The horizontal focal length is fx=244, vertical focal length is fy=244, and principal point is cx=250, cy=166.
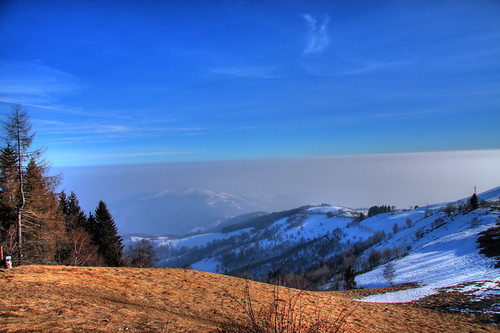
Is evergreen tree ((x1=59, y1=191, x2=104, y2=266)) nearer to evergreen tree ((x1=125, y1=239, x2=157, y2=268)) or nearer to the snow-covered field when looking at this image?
evergreen tree ((x1=125, y1=239, x2=157, y2=268))

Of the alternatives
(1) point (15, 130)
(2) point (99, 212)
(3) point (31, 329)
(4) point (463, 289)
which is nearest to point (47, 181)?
(1) point (15, 130)

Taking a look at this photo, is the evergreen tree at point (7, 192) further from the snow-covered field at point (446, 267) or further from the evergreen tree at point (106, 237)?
the snow-covered field at point (446, 267)

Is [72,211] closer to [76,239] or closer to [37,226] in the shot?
[76,239]

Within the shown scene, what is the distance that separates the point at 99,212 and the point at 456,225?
11282 cm

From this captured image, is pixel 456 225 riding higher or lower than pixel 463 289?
lower

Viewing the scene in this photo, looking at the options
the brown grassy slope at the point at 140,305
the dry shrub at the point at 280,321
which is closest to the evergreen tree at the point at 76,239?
the brown grassy slope at the point at 140,305

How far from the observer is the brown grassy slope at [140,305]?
7508 mm

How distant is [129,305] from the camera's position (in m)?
9.54

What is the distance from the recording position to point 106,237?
116 feet

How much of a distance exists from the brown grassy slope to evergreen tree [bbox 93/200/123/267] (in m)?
24.5

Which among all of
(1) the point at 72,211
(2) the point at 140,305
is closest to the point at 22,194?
(2) the point at 140,305

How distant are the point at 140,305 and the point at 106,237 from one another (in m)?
30.9

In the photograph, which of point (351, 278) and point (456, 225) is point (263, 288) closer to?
point (351, 278)

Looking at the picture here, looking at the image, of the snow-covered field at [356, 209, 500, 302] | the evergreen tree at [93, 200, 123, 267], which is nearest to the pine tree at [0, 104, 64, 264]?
the evergreen tree at [93, 200, 123, 267]
